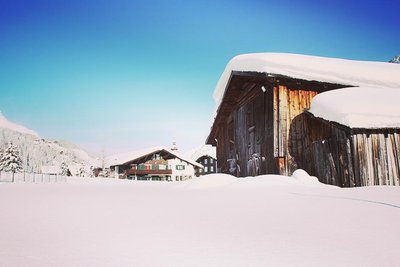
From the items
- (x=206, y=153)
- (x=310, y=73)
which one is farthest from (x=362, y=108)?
(x=206, y=153)

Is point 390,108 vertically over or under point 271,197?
over

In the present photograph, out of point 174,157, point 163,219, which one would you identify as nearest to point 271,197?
point 163,219

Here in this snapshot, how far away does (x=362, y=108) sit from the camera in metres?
9.06

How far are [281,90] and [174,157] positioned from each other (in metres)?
30.9

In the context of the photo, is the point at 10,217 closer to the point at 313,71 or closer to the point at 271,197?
the point at 271,197

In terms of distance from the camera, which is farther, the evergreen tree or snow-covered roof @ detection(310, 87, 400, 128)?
the evergreen tree

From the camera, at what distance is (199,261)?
6.87 feet

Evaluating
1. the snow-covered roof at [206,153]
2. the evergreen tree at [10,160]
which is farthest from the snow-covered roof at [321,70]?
the evergreen tree at [10,160]

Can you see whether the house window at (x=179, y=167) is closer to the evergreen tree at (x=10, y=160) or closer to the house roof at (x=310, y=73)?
the evergreen tree at (x=10, y=160)

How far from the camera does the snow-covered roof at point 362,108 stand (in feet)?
28.9

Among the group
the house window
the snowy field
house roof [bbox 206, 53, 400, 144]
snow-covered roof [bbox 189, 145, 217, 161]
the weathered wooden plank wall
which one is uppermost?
house roof [bbox 206, 53, 400, 144]

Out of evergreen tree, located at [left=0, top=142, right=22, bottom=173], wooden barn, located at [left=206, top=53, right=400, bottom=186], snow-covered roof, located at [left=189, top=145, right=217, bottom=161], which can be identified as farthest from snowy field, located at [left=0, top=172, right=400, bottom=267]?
evergreen tree, located at [left=0, top=142, right=22, bottom=173]

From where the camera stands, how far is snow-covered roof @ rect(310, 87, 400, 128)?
28.9ft

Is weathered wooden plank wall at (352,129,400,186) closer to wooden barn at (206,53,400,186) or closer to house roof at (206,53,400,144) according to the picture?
wooden barn at (206,53,400,186)
